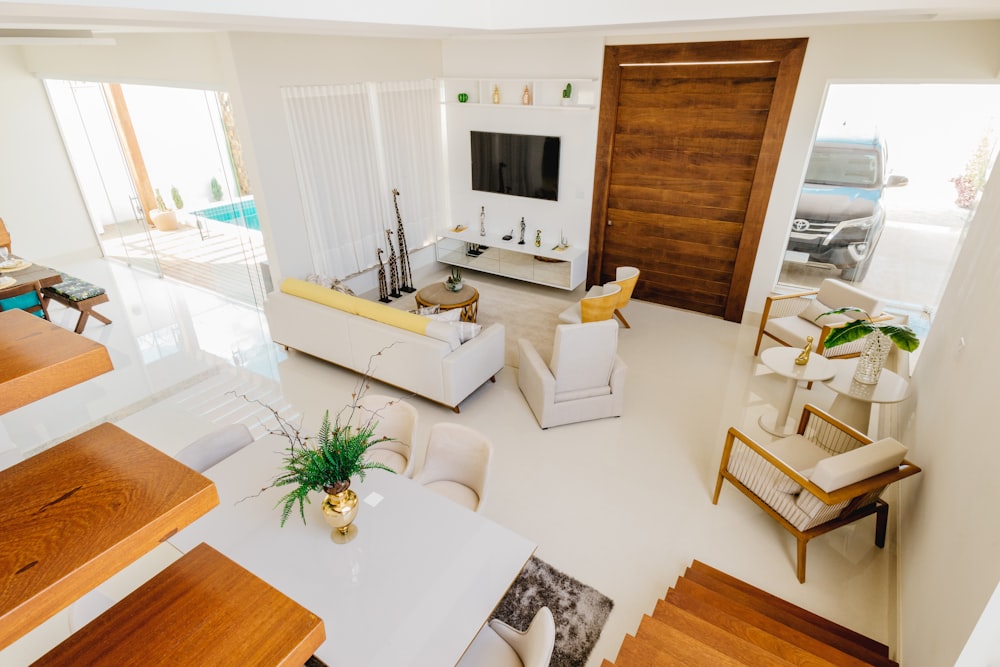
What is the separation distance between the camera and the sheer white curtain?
5488 millimetres

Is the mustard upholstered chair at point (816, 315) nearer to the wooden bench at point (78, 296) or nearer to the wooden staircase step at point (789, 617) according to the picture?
the wooden staircase step at point (789, 617)

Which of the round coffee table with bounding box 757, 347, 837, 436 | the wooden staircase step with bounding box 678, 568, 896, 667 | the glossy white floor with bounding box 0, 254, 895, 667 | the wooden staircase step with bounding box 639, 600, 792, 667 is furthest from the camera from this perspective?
the round coffee table with bounding box 757, 347, 837, 436

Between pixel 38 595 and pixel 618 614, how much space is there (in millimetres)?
2779

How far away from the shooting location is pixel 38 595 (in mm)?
666

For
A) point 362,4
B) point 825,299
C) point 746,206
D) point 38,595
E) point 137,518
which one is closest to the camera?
point 38,595

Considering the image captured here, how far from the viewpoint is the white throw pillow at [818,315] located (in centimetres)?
484

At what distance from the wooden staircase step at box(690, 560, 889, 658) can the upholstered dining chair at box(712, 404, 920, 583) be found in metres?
0.31

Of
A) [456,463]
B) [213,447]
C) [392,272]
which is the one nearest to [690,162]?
[392,272]

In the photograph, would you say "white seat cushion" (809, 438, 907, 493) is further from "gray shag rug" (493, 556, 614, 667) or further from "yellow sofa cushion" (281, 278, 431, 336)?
"yellow sofa cushion" (281, 278, 431, 336)

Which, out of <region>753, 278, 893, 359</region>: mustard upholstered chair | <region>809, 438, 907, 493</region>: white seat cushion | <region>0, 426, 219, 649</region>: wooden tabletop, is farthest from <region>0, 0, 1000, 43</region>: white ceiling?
<region>753, 278, 893, 359</region>: mustard upholstered chair

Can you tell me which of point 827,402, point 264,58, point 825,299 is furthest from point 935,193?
point 264,58

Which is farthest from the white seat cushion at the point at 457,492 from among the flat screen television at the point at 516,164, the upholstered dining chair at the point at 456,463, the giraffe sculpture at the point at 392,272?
the flat screen television at the point at 516,164

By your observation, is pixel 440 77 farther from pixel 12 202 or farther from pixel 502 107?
pixel 12 202

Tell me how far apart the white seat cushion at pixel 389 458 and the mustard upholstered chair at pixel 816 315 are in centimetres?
363
